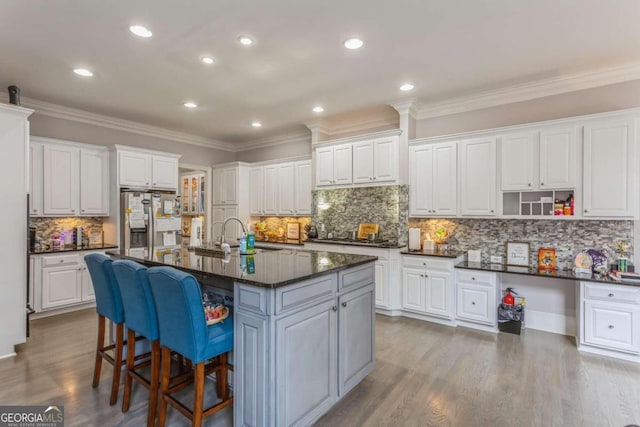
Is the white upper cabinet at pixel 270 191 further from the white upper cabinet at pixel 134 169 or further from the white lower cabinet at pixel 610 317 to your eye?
the white lower cabinet at pixel 610 317

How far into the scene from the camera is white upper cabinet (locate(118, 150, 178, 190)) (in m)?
5.16

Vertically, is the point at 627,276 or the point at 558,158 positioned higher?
the point at 558,158

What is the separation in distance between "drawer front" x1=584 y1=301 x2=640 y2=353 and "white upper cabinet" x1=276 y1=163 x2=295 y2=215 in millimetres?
4435

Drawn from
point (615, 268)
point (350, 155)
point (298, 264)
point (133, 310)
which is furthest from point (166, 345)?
point (615, 268)

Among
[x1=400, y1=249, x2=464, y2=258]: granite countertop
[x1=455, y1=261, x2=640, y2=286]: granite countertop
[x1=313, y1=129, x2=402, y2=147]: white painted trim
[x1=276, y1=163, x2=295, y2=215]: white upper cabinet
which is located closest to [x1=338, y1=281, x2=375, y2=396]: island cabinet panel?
[x1=400, y1=249, x2=464, y2=258]: granite countertop

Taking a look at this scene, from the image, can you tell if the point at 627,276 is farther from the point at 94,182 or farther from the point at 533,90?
the point at 94,182

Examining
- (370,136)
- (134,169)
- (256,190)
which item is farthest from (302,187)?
(134,169)

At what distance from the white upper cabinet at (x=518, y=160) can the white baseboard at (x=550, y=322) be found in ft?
5.20

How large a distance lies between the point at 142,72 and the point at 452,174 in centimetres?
396

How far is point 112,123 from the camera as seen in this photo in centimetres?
543

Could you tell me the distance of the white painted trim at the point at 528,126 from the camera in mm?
3365

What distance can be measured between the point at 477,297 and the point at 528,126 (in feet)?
6.96

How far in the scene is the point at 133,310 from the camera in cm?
230

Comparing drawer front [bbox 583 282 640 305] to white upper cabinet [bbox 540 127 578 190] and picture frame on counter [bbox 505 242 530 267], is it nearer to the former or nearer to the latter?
picture frame on counter [bbox 505 242 530 267]
